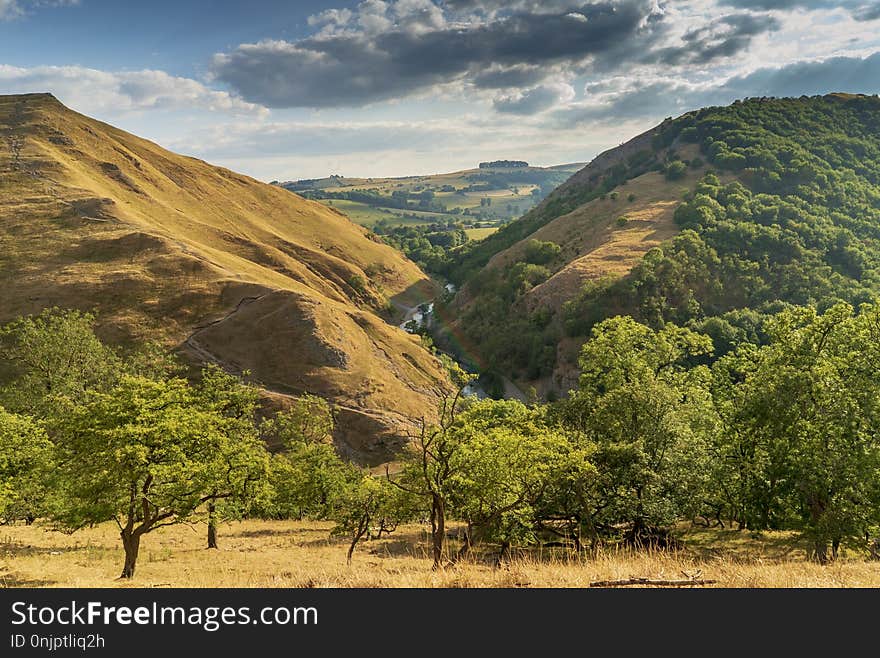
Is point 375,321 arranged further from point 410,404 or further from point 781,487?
point 781,487

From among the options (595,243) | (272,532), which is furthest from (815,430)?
(595,243)

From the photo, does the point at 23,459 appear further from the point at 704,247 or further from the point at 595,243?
the point at 595,243

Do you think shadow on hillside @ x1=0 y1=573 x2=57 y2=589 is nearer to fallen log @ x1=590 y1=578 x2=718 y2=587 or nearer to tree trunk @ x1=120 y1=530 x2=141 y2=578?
tree trunk @ x1=120 y1=530 x2=141 y2=578

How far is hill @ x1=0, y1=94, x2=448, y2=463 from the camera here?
63.9m

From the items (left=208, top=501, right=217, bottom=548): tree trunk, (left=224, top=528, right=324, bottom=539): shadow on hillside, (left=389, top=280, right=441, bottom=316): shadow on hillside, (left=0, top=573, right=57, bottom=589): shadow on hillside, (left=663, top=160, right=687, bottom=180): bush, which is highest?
(left=663, top=160, right=687, bottom=180): bush

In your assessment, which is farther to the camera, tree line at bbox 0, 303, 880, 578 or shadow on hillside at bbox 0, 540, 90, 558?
shadow on hillside at bbox 0, 540, 90, 558

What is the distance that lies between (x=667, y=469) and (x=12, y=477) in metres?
34.1

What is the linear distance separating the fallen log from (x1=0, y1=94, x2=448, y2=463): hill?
157 ft

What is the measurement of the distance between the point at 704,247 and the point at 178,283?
8862cm

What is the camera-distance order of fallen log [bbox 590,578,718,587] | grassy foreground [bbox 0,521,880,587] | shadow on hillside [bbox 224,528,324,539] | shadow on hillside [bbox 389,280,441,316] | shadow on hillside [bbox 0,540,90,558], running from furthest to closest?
shadow on hillside [bbox 389,280,441,316], shadow on hillside [bbox 224,528,324,539], shadow on hillside [bbox 0,540,90,558], grassy foreground [bbox 0,521,880,587], fallen log [bbox 590,578,718,587]

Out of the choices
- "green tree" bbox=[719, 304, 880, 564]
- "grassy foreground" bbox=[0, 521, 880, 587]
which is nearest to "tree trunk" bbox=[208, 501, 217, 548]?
"grassy foreground" bbox=[0, 521, 880, 587]

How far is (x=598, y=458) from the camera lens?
985 inches

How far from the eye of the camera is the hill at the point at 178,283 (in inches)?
2516

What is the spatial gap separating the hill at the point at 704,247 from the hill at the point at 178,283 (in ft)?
83.3
